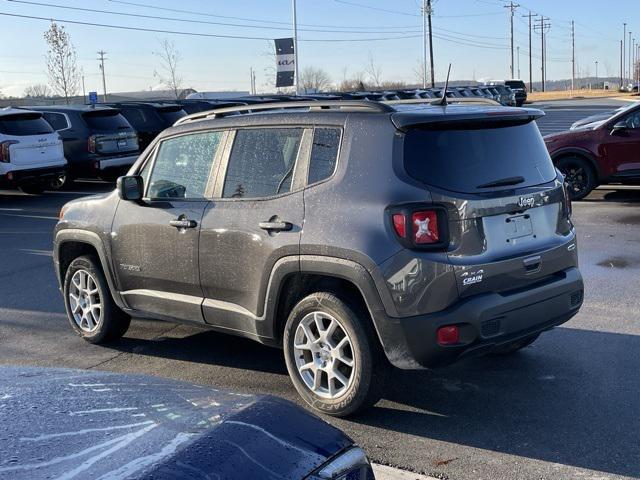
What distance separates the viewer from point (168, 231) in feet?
18.1

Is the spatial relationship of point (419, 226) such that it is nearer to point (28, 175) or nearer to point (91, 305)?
point (91, 305)

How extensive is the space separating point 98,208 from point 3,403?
379cm

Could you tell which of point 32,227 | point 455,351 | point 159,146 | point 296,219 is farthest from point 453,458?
point 32,227

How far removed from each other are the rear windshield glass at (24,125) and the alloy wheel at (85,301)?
10.3m

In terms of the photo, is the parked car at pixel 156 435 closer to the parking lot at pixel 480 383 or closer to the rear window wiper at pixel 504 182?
the parking lot at pixel 480 383

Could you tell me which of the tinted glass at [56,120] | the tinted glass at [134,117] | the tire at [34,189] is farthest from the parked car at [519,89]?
the tire at [34,189]

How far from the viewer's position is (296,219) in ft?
15.6

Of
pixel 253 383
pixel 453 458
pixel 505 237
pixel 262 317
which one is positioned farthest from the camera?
pixel 253 383

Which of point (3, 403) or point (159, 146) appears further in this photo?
point (159, 146)

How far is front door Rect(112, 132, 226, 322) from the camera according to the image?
5.41m

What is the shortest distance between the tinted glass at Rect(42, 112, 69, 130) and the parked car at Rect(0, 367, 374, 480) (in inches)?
618

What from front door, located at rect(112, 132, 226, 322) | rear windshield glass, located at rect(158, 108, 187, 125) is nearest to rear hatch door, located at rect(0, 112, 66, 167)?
rear windshield glass, located at rect(158, 108, 187, 125)

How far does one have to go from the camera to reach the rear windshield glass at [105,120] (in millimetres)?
17656

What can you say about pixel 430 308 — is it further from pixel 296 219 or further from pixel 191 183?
pixel 191 183
